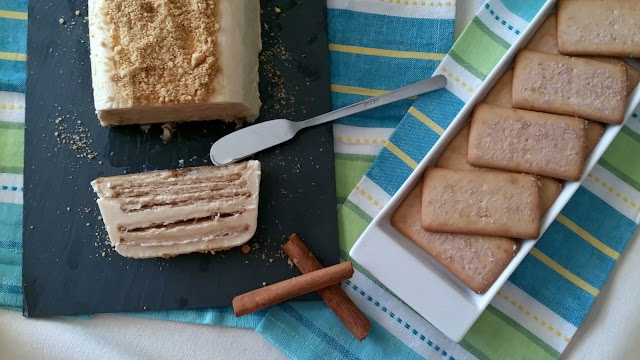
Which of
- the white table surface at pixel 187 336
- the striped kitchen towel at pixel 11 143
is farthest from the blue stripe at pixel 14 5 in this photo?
the white table surface at pixel 187 336

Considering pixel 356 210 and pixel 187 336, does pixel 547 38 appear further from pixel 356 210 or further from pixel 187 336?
pixel 187 336

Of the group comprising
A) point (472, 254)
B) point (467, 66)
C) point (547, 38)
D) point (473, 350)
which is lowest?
point (473, 350)

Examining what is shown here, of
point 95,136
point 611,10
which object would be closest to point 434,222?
point 611,10

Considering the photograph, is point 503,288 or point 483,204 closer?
point 483,204

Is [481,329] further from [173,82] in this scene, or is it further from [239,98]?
[173,82]

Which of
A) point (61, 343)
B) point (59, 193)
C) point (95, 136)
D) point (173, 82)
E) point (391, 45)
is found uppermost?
point (391, 45)

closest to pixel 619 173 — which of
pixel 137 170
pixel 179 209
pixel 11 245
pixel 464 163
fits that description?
pixel 464 163

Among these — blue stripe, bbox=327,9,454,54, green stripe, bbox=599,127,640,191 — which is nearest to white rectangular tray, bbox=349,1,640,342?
green stripe, bbox=599,127,640,191
